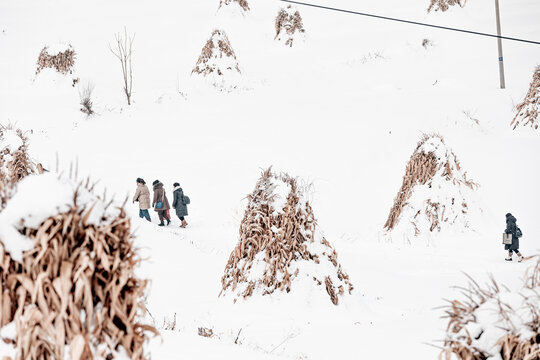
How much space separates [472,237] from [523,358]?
7608 millimetres

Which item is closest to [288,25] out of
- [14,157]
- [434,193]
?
[434,193]

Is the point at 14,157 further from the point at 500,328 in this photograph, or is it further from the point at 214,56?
the point at 214,56

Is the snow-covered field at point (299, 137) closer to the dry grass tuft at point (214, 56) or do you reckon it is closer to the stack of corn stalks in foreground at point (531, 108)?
the stack of corn stalks in foreground at point (531, 108)

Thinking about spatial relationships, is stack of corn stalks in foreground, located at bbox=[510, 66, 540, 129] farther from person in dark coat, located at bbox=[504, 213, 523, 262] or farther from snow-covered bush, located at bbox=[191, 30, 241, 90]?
snow-covered bush, located at bbox=[191, 30, 241, 90]

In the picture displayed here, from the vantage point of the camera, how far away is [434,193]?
901 centimetres

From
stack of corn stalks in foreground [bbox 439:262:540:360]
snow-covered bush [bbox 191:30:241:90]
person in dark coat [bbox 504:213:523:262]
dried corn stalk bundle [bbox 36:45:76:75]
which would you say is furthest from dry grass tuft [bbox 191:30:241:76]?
stack of corn stalks in foreground [bbox 439:262:540:360]

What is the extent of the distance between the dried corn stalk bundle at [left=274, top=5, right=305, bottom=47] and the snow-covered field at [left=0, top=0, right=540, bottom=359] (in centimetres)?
46

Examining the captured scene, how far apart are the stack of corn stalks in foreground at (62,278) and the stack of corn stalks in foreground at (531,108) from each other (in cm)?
1261

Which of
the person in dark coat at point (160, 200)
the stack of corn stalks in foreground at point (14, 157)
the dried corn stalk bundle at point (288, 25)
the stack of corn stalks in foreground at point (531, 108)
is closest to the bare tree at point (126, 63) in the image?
the dried corn stalk bundle at point (288, 25)

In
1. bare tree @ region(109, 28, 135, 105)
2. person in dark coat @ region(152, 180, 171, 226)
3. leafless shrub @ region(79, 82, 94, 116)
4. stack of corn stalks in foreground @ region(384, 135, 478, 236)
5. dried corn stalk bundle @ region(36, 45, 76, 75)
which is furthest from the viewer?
dried corn stalk bundle @ region(36, 45, 76, 75)

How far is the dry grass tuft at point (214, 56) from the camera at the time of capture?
59.8 feet

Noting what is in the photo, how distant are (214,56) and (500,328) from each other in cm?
1754

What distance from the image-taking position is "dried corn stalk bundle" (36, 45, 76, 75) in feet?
59.4

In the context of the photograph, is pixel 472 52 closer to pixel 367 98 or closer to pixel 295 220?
pixel 367 98
